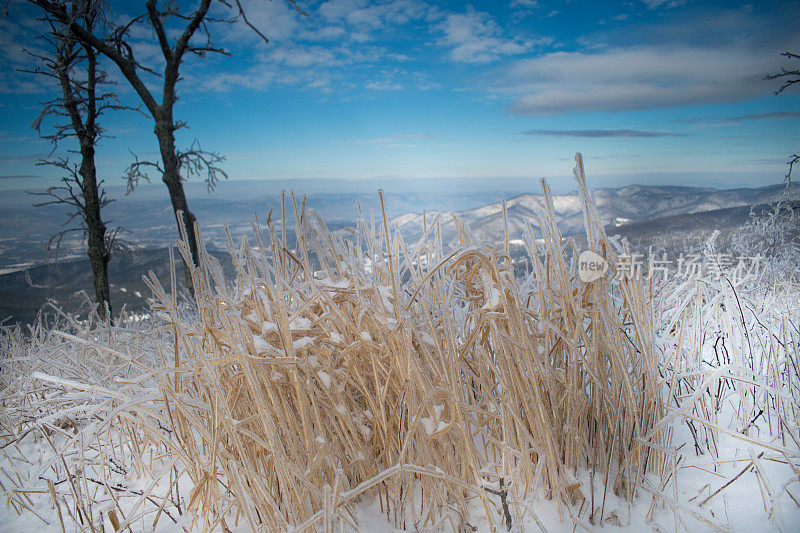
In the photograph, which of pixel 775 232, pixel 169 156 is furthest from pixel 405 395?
pixel 775 232

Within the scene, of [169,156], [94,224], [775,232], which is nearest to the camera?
[169,156]

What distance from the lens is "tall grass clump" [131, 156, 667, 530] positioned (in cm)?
65

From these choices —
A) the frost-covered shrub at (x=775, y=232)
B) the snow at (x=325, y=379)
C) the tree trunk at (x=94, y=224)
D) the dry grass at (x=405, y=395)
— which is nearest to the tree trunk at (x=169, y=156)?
the tree trunk at (x=94, y=224)

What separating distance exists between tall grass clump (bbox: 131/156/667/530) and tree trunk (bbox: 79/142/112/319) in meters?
3.89

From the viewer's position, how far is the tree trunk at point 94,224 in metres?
3.76

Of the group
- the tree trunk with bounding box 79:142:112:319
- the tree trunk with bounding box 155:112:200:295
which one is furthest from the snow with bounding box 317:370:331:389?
the tree trunk with bounding box 79:142:112:319

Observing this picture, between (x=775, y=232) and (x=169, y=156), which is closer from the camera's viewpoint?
(x=169, y=156)

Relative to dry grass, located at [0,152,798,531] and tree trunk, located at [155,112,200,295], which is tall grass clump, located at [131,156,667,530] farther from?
tree trunk, located at [155,112,200,295]

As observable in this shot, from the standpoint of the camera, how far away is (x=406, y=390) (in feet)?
2.21

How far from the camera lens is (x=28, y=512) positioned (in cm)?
89

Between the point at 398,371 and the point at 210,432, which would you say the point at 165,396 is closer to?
the point at 210,432

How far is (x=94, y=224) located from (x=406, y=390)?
430 cm

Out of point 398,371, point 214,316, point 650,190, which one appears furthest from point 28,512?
point 650,190

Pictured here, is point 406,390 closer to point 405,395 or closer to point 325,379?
point 405,395
